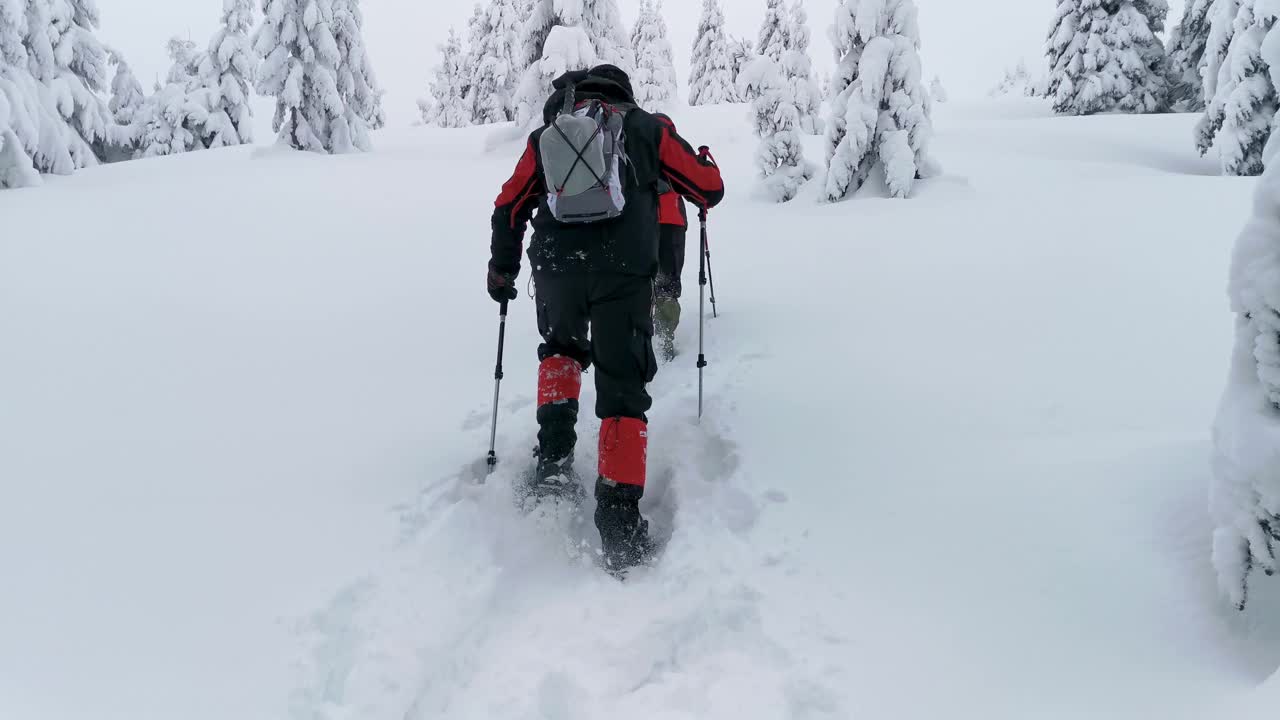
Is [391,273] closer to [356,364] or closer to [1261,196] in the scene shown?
[356,364]

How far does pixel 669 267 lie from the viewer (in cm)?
515

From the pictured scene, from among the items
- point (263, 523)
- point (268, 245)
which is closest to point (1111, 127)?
point (268, 245)

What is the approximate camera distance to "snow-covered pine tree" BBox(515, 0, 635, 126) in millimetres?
19703

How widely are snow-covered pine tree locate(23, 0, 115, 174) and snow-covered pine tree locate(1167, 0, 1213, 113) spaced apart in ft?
105

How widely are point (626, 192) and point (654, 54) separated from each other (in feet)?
131

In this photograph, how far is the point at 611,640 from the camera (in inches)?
116

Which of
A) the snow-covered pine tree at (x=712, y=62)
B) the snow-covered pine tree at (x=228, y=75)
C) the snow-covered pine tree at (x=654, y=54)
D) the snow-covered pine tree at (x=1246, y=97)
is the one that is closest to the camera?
the snow-covered pine tree at (x=1246, y=97)

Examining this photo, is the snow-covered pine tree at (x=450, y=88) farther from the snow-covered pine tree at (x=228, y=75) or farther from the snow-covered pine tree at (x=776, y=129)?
the snow-covered pine tree at (x=776, y=129)

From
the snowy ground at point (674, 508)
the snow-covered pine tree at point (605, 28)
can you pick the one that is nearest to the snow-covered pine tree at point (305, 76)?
the snow-covered pine tree at point (605, 28)

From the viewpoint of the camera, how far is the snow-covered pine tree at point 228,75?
2747 cm

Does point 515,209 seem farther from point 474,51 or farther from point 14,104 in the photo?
point 474,51

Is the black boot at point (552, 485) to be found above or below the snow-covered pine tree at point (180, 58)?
below

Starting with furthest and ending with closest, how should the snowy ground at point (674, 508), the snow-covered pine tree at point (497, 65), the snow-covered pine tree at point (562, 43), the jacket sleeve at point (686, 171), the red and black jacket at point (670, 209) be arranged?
the snow-covered pine tree at point (497, 65), the snow-covered pine tree at point (562, 43), the red and black jacket at point (670, 209), the jacket sleeve at point (686, 171), the snowy ground at point (674, 508)

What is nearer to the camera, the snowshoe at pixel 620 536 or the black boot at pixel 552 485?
the snowshoe at pixel 620 536
